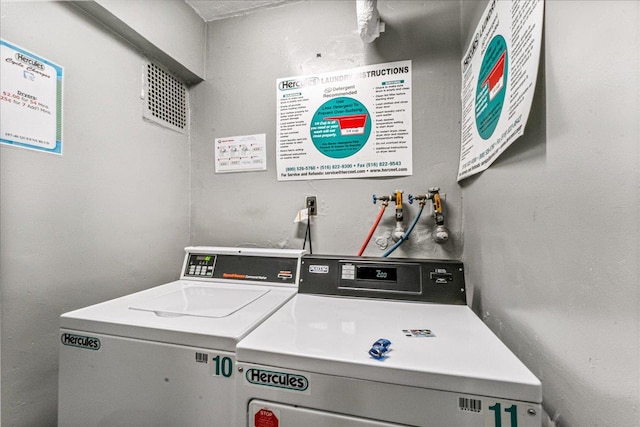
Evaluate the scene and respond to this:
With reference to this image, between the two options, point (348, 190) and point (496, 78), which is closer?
point (496, 78)

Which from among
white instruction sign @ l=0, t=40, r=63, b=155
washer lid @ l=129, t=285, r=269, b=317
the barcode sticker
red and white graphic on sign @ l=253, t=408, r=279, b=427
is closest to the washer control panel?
washer lid @ l=129, t=285, r=269, b=317

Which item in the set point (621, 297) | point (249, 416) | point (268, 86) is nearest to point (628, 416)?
point (621, 297)

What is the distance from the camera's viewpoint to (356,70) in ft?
4.64

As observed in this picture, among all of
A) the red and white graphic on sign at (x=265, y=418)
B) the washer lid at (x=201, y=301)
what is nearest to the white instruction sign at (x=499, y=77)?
the red and white graphic on sign at (x=265, y=418)

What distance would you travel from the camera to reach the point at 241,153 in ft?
5.24

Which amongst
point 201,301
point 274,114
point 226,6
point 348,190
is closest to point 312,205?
point 348,190

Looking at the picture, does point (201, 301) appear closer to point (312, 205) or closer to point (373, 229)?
point (312, 205)

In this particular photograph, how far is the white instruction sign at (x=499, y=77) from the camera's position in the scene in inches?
23.6

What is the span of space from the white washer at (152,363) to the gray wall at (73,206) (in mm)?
250

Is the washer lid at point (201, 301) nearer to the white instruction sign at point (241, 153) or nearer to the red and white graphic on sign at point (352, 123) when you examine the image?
the white instruction sign at point (241, 153)

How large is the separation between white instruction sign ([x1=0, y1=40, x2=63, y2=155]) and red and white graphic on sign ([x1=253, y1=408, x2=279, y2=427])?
1133 mm

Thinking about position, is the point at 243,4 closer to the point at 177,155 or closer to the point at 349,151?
the point at 177,155

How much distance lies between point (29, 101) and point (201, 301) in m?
0.91

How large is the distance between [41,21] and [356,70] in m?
1.29
